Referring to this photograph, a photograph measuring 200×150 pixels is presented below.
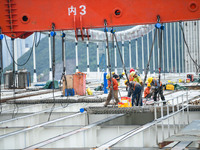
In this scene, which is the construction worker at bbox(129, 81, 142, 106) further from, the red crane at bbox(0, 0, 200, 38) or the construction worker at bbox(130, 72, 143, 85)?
the red crane at bbox(0, 0, 200, 38)

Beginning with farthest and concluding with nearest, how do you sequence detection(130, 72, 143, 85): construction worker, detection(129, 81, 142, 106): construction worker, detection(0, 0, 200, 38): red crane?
detection(130, 72, 143, 85): construction worker
detection(129, 81, 142, 106): construction worker
detection(0, 0, 200, 38): red crane

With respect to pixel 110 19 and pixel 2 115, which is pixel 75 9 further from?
pixel 2 115

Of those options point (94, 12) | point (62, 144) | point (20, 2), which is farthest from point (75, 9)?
point (62, 144)

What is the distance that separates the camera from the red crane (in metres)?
10.4

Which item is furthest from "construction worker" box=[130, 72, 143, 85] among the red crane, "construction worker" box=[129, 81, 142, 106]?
the red crane

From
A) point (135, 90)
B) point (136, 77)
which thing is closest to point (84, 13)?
point (135, 90)

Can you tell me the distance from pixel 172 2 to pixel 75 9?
289 cm

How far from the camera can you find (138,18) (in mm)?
10609

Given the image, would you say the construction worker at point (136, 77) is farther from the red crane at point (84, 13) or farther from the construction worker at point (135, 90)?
the red crane at point (84, 13)

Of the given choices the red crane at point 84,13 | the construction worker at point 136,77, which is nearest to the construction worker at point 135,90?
the construction worker at point 136,77

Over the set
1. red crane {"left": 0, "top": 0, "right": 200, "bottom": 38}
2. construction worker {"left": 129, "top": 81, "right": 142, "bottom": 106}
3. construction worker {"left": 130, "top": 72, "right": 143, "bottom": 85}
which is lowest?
construction worker {"left": 129, "top": 81, "right": 142, "bottom": 106}

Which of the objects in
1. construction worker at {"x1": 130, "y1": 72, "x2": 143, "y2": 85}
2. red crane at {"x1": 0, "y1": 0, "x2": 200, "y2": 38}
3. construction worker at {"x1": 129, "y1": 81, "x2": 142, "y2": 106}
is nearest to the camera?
red crane at {"x1": 0, "y1": 0, "x2": 200, "y2": 38}

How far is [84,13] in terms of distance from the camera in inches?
424

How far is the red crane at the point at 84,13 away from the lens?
34.2 ft
